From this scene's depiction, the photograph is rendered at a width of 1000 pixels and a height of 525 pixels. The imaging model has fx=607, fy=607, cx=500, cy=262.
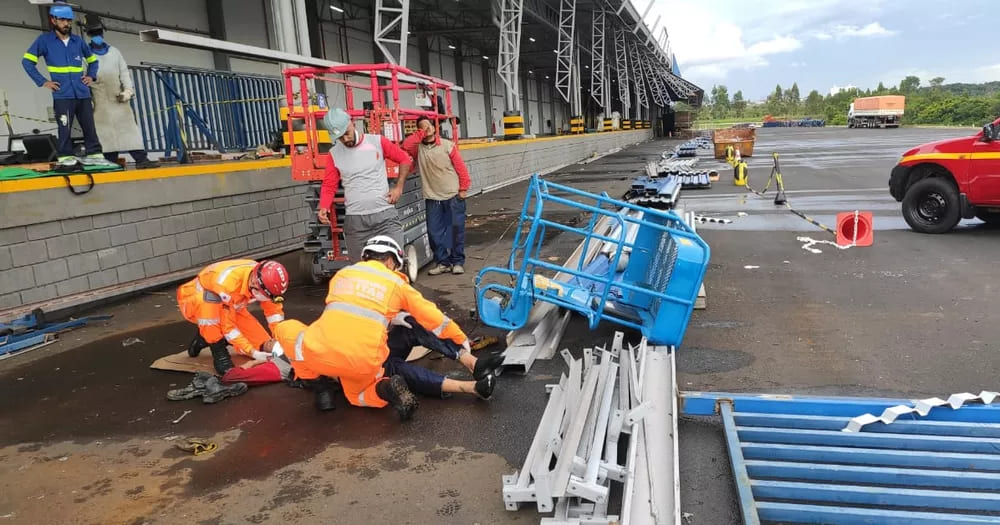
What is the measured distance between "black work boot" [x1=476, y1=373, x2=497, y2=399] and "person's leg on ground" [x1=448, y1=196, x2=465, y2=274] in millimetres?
3675

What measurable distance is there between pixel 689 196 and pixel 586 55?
123 ft

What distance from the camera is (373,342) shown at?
380cm

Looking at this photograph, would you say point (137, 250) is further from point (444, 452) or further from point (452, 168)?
point (444, 452)

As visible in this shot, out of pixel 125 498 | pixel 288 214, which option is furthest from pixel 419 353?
pixel 288 214

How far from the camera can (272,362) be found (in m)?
4.71

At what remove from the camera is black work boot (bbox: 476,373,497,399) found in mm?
4008

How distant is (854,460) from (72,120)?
871 cm

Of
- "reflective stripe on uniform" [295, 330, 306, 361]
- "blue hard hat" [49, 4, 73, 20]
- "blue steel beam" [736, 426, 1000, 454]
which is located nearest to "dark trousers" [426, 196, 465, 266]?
"reflective stripe on uniform" [295, 330, 306, 361]

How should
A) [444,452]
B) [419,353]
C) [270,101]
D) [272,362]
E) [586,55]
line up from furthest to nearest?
[586,55]
[270,101]
[419,353]
[272,362]
[444,452]

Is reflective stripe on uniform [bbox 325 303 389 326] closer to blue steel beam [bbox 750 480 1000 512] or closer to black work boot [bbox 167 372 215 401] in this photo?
black work boot [bbox 167 372 215 401]

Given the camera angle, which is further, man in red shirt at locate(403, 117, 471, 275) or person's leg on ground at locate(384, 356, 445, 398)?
man in red shirt at locate(403, 117, 471, 275)

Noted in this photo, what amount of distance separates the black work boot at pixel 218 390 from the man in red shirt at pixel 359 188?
7.30 feet

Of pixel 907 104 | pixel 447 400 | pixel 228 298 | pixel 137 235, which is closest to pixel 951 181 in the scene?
pixel 447 400

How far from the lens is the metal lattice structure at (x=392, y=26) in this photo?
13328mm
